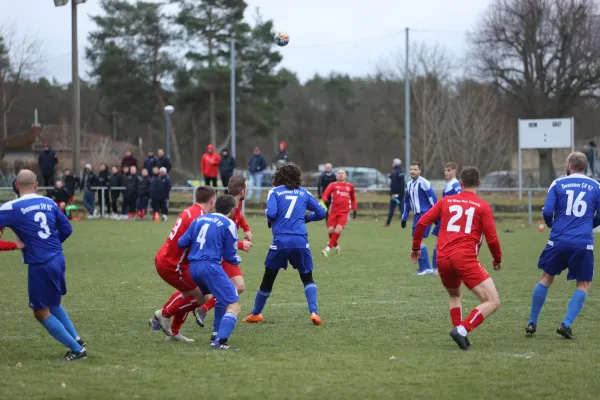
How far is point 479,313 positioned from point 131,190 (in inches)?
897

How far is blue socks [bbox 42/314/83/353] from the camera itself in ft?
24.6

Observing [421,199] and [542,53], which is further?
[542,53]

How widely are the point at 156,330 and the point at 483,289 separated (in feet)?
11.5

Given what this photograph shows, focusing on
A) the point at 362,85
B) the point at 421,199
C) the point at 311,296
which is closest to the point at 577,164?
the point at 311,296

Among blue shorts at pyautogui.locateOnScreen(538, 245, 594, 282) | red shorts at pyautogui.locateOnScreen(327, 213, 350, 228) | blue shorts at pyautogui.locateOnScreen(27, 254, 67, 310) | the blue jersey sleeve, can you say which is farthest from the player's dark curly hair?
red shorts at pyautogui.locateOnScreen(327, 213, 350, 228)

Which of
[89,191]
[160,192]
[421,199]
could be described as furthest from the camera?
[89,191]

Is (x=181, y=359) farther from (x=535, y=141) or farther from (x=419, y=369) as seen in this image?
(x=535, y=141)

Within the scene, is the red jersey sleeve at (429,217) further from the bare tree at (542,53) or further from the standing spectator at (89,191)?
the bare tree at (542,53)

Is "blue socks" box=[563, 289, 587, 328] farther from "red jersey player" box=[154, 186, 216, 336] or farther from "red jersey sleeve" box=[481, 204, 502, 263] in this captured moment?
"red jersey player" box=[154, 186, 216, 336]

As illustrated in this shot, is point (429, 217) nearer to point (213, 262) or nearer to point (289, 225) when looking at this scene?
point (289, 225)

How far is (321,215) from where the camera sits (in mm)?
9836

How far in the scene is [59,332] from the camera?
7508 millimetres

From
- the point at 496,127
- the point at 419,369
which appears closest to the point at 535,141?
the point at 496,127

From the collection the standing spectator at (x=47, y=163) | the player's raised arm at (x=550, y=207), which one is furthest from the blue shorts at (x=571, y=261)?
the standing spectator at (x=47, y=163)
